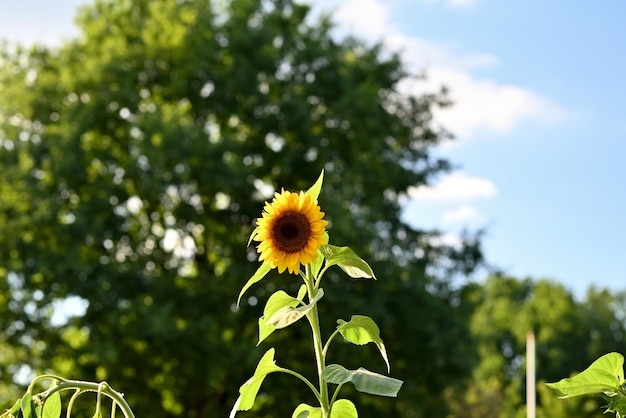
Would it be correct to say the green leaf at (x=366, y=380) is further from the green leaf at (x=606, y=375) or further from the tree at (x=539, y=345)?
the tree at (x=539, y=345)

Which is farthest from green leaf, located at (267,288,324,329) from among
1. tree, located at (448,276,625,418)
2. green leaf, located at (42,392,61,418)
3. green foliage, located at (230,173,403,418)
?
tree, located at (448,276,625,418)

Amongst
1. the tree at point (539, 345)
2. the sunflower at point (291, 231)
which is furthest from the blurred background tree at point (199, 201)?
the tree at point (539, 345)

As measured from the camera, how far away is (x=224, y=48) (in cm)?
1513

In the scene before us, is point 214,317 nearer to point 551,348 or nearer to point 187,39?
point 187,39

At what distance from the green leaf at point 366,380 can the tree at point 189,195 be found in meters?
11.2

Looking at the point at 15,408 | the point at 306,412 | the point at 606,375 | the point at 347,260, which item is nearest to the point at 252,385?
the point at 306,412

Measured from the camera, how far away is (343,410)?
1.29 m

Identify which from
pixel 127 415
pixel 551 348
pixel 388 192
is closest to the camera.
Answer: pixel 127 415

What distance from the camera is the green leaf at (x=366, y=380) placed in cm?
104

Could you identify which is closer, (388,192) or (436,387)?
(436,387)

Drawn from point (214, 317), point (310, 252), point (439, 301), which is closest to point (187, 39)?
point (214, 317)

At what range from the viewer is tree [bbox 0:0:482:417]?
13.0m

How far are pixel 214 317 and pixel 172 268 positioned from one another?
4.65 ft

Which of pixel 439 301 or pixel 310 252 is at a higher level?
pixel 439 301
